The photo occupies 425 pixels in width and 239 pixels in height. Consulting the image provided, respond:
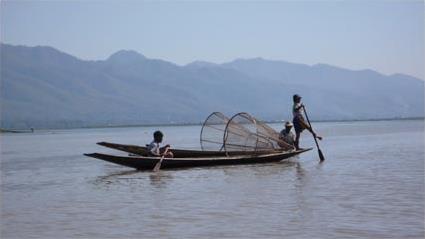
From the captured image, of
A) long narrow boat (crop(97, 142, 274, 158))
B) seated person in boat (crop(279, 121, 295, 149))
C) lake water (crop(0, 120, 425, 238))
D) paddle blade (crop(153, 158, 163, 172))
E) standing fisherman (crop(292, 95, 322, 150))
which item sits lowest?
lake water (crop(0, 120, 425, 238))

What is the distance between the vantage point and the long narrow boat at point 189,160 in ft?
56.6

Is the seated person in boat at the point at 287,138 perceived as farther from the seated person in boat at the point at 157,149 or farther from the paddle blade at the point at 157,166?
the paddle blade at the point at 157,166

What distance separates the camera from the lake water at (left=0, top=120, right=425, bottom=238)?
9.23 meters

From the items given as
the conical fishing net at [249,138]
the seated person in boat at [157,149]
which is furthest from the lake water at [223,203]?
the conical fishing net at [249,138]

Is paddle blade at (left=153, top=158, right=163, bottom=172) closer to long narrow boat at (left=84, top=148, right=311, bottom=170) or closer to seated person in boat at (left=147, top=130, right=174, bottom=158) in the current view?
long narrow boat at (left=84, top=148, right=311, bottom=170)

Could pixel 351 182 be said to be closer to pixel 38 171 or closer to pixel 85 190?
pixel 85 190

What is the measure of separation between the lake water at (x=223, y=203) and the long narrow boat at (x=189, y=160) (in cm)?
31

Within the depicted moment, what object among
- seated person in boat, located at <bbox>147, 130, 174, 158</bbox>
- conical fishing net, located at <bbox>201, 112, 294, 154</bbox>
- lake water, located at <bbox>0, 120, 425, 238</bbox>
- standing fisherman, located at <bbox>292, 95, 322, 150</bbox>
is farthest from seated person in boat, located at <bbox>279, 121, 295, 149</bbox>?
seated person in boat, located at <bbox>147, 130, 174, 158</bbox>

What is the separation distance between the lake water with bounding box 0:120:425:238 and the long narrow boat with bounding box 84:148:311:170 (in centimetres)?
31

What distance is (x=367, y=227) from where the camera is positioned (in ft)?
29.6

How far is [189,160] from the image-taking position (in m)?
18.2

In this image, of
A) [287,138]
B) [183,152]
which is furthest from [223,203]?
[287,138]

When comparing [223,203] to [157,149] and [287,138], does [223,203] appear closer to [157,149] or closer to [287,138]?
[157,149]

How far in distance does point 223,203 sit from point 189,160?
6752mm
